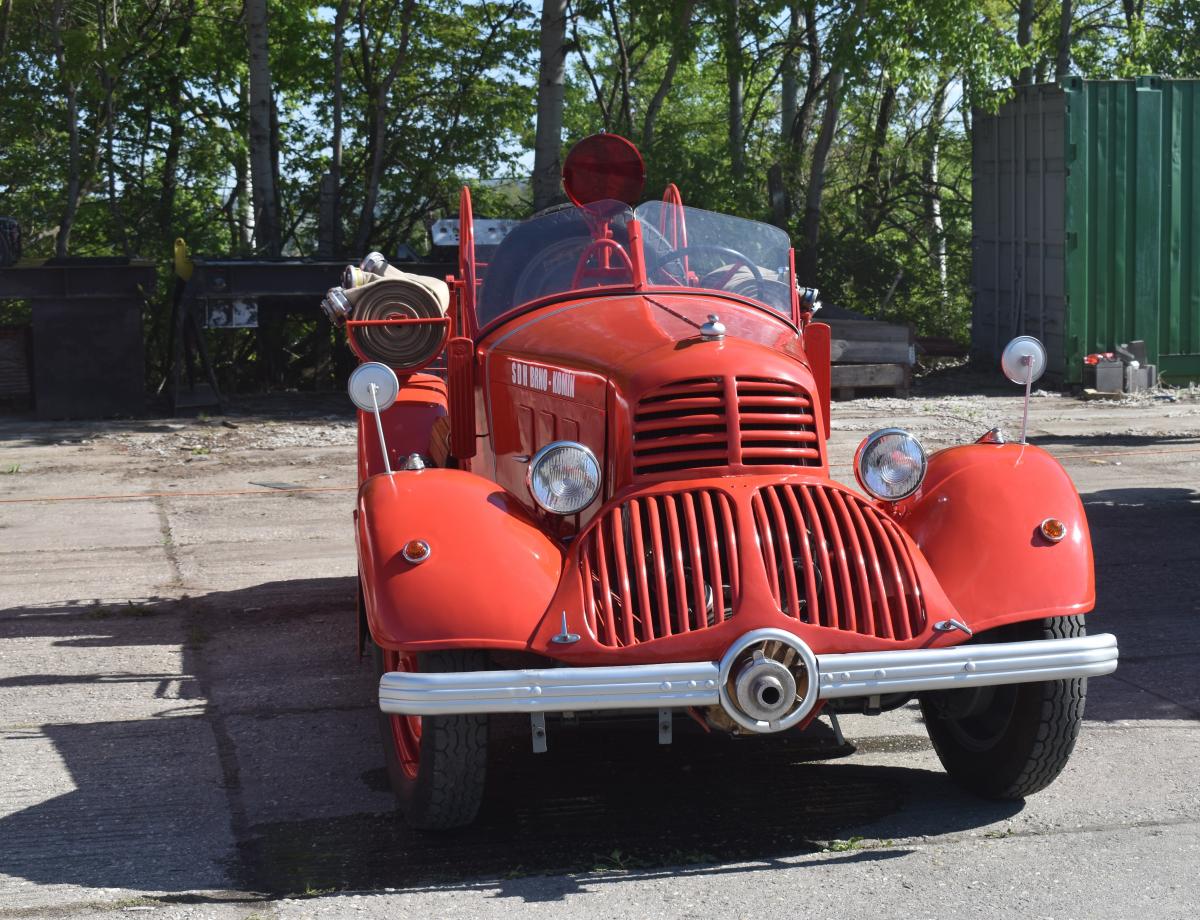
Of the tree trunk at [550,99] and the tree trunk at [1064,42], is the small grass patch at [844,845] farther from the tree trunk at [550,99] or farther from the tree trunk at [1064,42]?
the tree trunk at [1064,42]

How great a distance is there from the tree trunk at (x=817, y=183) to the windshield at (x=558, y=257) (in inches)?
502

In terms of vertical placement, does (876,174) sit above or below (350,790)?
above

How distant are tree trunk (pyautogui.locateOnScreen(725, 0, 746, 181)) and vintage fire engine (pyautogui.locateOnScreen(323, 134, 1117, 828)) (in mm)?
13330

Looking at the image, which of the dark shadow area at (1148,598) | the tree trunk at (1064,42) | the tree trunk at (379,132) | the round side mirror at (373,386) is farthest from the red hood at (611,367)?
the tree trunk at (1064,42)

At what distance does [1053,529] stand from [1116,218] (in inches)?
517

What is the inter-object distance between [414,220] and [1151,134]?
918 cm

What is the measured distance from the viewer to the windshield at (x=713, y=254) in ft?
19.0

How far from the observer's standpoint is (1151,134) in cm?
1683

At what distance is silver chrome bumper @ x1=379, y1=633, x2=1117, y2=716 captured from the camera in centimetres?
406

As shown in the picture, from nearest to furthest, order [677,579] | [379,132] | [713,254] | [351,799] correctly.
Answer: [677,579] → [351,799] → [713,254] → [379,132]

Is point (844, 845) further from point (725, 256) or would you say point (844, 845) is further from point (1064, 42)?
point (1064, 42)

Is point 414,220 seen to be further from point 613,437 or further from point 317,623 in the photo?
point 613,437

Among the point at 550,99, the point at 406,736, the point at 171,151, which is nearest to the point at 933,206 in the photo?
the point at 550,99

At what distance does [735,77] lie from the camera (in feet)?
62.3
